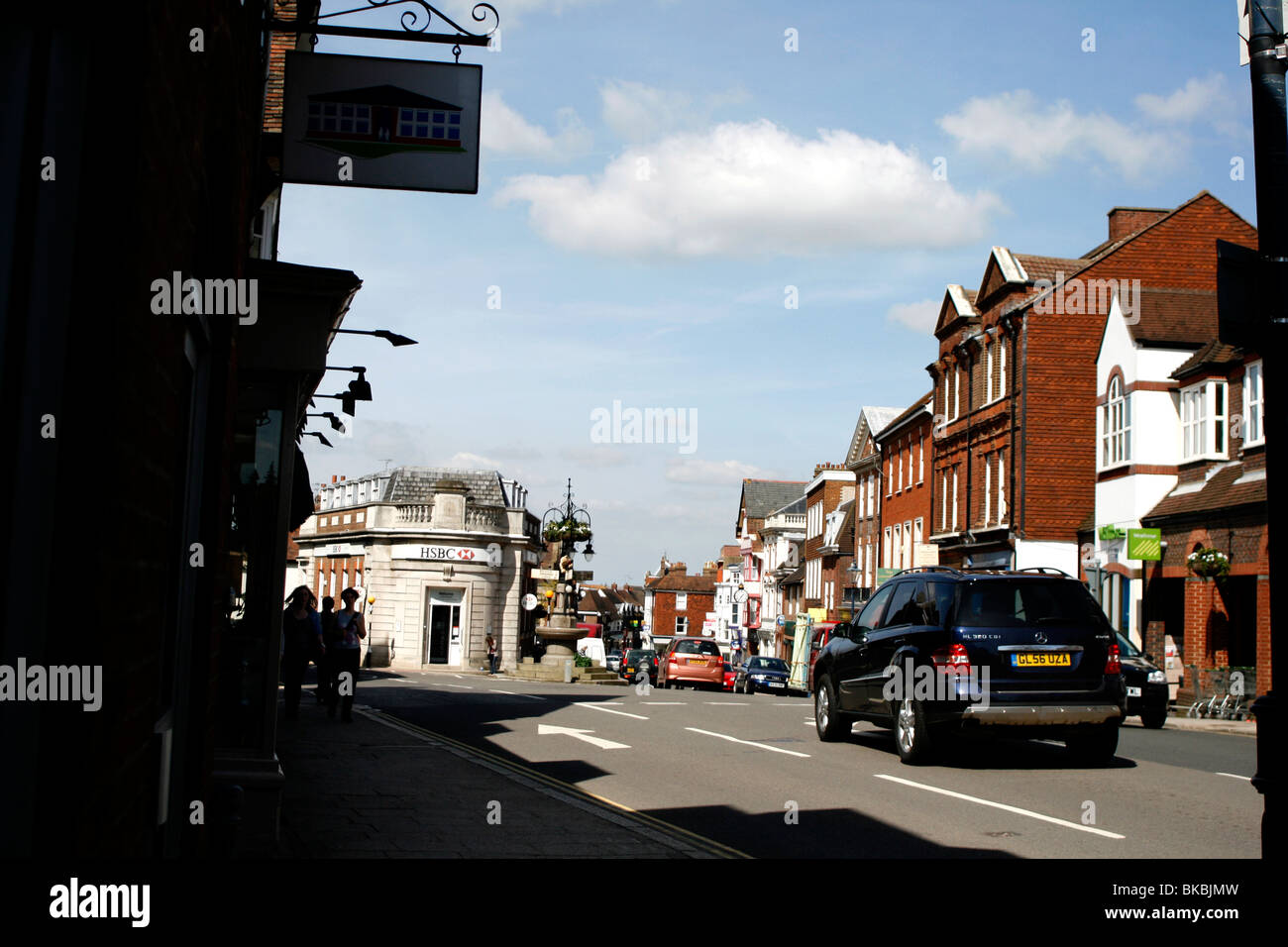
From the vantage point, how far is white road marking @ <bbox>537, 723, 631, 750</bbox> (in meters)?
15.0

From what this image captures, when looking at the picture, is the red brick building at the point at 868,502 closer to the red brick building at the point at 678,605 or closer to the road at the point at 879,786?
the road at the point at 879,786

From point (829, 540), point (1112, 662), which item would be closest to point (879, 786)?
point (1112, 662)

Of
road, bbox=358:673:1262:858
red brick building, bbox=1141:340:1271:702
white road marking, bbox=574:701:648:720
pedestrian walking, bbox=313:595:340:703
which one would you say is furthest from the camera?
red brick building, bbox=1141:340:1271:702

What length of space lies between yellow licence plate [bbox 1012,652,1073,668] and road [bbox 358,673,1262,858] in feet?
3.46

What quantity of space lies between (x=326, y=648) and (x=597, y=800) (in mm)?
9242

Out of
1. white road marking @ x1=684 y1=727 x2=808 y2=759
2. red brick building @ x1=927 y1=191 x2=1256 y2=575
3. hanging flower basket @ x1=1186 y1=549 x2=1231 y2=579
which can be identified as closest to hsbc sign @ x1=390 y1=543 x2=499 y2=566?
red brick building @ x1=927 y1=191 x2=1256 y2=575

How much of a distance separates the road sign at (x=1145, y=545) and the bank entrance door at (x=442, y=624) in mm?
36515

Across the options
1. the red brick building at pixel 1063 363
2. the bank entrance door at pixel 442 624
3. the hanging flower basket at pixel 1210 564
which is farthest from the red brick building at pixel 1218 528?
the bank entrance door at pixel 442 624

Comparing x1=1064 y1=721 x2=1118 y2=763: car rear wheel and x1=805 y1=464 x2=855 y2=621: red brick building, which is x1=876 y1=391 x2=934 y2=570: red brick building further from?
x1=1064 y1=721 x2=1118 y2=763: car rear wheel

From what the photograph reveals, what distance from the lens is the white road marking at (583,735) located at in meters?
15.0

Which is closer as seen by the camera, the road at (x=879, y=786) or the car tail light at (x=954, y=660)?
the road at (x=879, y=786)

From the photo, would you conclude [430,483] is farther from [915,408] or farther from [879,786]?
[879,786]

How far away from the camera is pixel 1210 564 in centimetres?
2733

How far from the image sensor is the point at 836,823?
927cm
